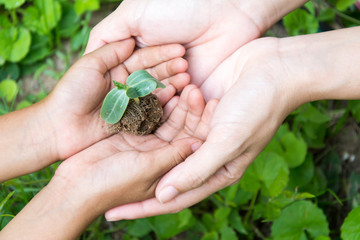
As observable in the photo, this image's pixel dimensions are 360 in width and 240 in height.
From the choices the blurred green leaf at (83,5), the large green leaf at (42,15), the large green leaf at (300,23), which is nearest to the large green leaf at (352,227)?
the large green leaf at (300,23)

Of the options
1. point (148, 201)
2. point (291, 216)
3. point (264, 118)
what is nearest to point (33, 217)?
point (148, 201)

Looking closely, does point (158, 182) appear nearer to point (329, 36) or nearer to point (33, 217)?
point (33, 217)

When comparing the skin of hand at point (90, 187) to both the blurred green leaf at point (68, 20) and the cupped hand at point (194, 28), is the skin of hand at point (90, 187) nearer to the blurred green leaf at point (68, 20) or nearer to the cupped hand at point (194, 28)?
the cupped hand at point (194, 28)

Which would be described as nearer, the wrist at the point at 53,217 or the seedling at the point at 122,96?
the wrist at the point at 53,217

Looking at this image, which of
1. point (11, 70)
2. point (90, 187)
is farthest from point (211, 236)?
point (11, 70)

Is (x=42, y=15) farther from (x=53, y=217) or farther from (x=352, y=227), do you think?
(x=352, y=227)

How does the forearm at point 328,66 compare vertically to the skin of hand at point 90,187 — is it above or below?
above

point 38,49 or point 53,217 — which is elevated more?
point 38,49
